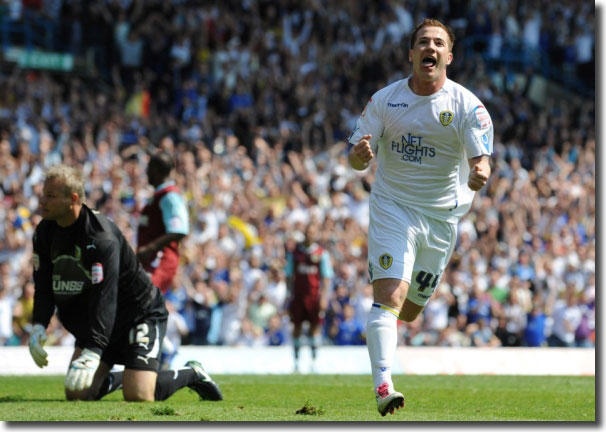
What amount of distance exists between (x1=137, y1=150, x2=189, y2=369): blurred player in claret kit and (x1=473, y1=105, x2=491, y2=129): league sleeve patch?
14.0 ft

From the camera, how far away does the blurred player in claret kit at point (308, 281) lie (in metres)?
17.8

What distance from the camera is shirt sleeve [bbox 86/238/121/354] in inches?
346

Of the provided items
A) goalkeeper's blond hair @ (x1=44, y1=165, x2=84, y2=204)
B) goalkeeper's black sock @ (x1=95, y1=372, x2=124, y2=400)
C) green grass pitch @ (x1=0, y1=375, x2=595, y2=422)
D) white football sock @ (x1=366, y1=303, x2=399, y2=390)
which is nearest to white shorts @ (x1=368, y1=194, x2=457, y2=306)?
white football sock @ (x1=366, y1=303, x2=399, y2=390)

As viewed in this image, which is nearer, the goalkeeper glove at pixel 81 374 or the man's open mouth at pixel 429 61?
the goalkeeper glove at pixel 81 374

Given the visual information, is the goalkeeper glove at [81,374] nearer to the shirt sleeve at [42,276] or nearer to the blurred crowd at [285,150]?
the shirt sleeve at [42,276]

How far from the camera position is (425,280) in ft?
29.7

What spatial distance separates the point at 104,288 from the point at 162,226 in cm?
337

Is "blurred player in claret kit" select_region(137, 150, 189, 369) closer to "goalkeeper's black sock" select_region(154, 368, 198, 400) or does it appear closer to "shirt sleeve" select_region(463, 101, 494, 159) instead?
"goalkeeper's black sock" select_region(154, 368, 198, 400)

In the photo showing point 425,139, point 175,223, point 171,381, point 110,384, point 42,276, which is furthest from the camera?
point 175,223

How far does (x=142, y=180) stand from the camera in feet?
68.2

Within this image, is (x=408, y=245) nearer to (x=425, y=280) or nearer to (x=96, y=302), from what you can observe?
(x=425, y=280)

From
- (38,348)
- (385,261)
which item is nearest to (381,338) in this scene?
(385,261)

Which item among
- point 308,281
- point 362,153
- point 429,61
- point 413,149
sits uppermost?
point 429,61

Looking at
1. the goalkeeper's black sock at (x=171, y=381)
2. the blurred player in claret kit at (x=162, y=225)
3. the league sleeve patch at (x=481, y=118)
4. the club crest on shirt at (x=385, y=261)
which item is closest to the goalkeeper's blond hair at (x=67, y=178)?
the goalkeeper's black sock at (x=171, y=381)
